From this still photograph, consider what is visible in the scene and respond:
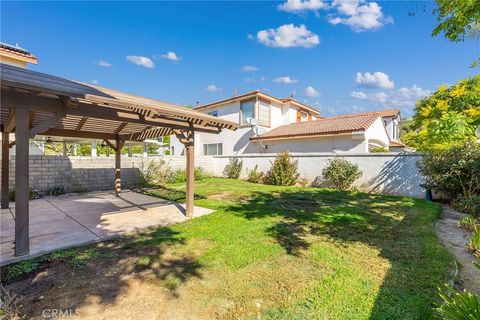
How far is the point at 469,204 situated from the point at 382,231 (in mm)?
4358

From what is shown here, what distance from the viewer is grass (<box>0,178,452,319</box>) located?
293 cm

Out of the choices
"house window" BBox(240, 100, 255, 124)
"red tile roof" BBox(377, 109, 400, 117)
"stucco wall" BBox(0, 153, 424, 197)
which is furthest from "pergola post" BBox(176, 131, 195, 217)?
"red tile roof" BBox(377, 109, 400, 117)

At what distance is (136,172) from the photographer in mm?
14742

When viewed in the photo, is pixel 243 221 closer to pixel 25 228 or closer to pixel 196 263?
pixel 196 263

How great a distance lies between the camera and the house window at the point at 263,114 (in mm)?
20188

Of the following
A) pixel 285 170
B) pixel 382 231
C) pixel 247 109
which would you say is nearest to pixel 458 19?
pixel 382 231

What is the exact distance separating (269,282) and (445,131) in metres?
7.85

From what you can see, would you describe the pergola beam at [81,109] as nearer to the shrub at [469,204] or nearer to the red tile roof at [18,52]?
the shrub at [469,204]

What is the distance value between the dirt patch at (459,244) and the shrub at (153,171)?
44.9ft

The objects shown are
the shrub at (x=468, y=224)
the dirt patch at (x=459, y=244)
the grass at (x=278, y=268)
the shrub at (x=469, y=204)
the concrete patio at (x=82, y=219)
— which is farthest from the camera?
the shrub at (x=469, y=204)

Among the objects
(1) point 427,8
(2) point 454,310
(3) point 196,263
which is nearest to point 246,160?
(1) point 427,8

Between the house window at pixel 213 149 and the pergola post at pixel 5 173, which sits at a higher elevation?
the house window at pixel 213 149

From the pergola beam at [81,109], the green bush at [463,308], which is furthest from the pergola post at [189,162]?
the green bush at [463,308]

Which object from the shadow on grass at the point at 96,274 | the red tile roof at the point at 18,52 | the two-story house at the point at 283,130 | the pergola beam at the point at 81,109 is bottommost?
the shadow on grass at the point at 96,274
